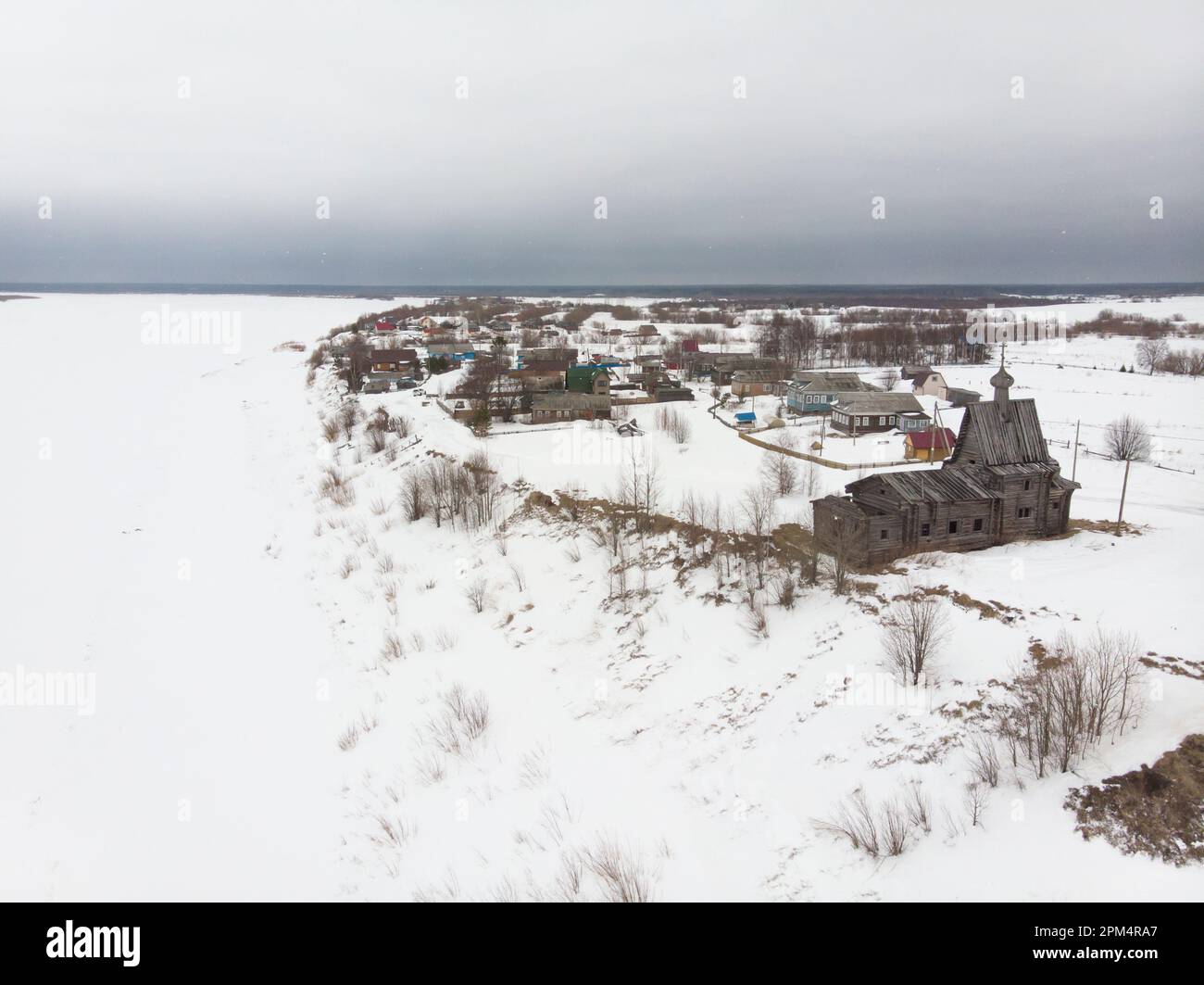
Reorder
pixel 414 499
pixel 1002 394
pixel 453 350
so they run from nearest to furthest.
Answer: pixel 1002 394, pixel 414 499, pixel 453 350

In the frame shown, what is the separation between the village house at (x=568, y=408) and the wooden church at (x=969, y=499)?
3105cm

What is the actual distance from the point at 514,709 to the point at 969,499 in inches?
647

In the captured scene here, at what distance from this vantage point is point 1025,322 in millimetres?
123250

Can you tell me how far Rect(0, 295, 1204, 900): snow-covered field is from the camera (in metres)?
13.2

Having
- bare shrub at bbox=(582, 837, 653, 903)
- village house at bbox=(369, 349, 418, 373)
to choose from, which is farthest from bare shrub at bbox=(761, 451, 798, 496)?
village house at bbox=(369, 349, 418, 373)

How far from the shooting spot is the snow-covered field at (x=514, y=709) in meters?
13.2

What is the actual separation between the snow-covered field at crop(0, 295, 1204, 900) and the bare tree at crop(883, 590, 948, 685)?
47cm

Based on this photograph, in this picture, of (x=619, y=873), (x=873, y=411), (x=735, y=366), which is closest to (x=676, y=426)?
(x=873, y=411)

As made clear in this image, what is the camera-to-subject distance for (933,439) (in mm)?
38344

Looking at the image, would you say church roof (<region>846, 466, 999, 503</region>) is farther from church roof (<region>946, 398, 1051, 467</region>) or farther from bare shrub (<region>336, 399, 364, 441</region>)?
bare shrub (<region>336, 399, 364, 441</region>)

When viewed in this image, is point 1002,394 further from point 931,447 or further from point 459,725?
point 459,725
